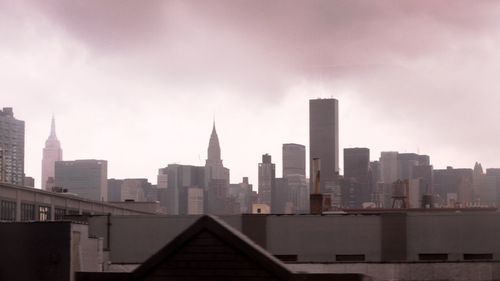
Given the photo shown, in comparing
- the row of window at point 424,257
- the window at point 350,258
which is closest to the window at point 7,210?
the row of window at point 424,257

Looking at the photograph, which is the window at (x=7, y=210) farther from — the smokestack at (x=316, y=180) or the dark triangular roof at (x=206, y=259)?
the dark triangular roof at (x=206, y=259)

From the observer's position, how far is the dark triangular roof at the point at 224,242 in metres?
22.9

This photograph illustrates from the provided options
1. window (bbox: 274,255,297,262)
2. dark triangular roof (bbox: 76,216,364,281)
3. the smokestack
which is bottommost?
window (bbox: 274,255,297,262)

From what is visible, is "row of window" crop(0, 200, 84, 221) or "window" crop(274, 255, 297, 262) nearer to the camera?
"window" crop(274, 255, 297, 262)

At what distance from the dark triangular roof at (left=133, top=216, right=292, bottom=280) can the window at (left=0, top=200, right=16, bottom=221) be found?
54790 millimetres

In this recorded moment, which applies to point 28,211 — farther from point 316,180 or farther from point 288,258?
point 288,258

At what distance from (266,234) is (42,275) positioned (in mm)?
18133

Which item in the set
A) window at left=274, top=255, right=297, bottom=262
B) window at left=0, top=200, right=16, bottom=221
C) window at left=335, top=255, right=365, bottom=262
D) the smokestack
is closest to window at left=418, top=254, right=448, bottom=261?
window at left=335, top=255, right=365, bottom=262

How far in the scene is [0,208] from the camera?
249 feet

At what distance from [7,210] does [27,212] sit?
15.4 ft

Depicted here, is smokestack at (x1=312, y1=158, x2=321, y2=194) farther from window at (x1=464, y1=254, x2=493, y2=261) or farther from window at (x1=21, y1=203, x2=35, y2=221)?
window at (x1=21, y1=203, x2=35, y2=221)

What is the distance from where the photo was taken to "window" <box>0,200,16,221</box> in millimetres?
76000

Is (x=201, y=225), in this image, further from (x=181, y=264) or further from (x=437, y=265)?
(x=437, y=265)

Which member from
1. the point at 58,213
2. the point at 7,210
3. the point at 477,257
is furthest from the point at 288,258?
the point at 58,213
